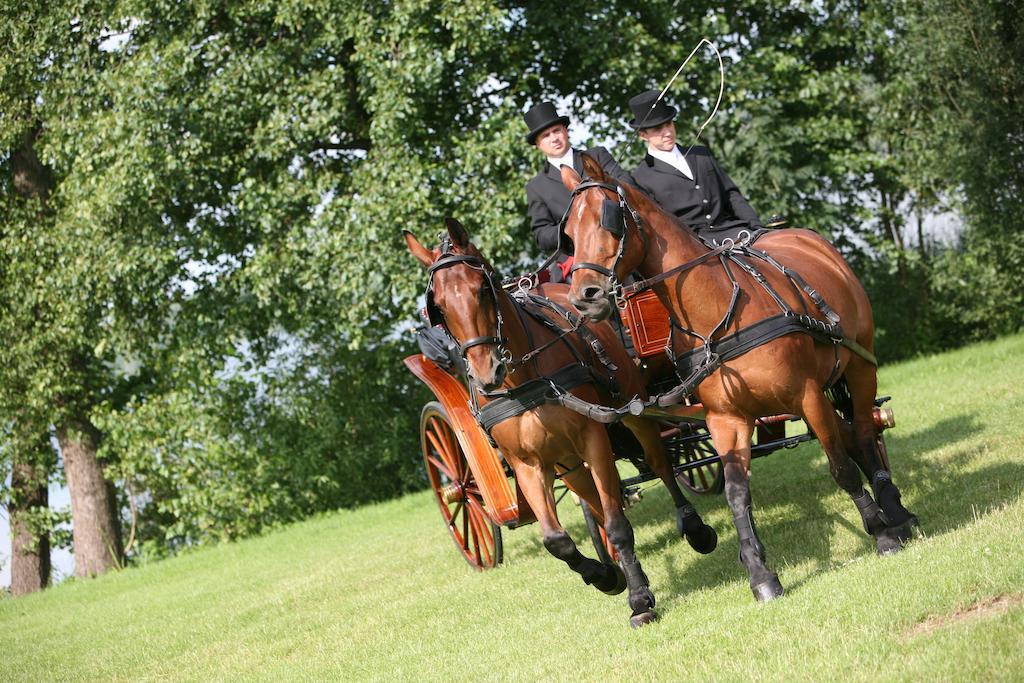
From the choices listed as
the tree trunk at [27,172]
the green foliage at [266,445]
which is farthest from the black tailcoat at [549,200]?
the tree trunk at [27,172]

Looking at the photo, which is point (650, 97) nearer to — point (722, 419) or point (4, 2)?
point (722, 419)

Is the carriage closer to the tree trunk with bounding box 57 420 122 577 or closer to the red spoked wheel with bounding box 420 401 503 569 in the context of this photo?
the red spoked wheel with bounding box 420 401 503 569

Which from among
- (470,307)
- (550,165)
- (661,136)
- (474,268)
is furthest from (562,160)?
(470,307)

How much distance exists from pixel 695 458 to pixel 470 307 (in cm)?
370

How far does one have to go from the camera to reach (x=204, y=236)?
14.4 meters

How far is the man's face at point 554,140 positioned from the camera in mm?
6746

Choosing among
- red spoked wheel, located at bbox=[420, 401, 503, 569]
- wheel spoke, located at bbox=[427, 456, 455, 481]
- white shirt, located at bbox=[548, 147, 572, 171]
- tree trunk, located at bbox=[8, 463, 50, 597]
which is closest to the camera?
white shirt, located at bbox=[548, 147, 572, 171]

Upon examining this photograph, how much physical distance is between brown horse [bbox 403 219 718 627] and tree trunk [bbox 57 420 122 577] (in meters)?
12.0

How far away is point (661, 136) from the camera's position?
255 inches

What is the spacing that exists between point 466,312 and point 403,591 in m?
4.00

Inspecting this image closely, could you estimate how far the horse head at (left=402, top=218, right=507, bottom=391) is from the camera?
5039 millimetres

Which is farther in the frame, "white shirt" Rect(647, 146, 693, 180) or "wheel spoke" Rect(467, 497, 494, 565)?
"wheel spoke" Rect(467, 497, 494, 565)

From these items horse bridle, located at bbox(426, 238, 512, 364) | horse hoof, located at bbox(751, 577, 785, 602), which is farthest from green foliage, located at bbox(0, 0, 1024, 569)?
horse hoof, located at bbox(751, 577, 785, 602)

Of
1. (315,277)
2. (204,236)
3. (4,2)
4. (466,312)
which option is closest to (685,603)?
(466,312)
